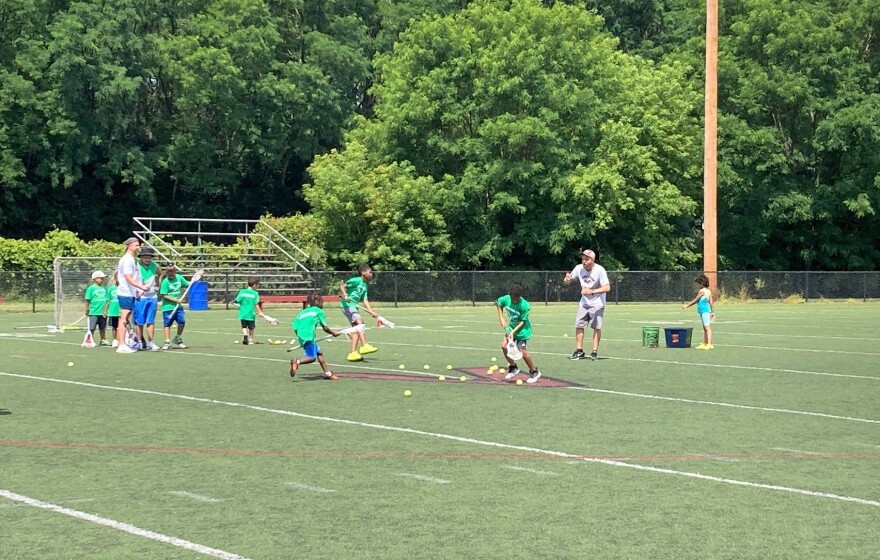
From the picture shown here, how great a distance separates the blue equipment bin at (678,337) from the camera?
79.5 ft

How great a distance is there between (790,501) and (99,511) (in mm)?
4633

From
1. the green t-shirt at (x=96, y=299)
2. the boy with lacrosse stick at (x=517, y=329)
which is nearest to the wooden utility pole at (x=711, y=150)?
the green t-shirt at (x=96, y=299)

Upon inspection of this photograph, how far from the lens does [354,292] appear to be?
20.8m

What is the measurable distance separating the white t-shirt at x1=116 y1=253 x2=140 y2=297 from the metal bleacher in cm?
2096

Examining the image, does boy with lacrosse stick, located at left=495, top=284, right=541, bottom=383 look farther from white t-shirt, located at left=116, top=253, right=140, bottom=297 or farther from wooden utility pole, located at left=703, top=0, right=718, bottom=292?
wooden utility pole, located at left=703, top=0, right=718, bottom=292

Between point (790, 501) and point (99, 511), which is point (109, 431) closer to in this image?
point (99, 511)

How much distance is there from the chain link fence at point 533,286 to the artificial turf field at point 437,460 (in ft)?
76.6

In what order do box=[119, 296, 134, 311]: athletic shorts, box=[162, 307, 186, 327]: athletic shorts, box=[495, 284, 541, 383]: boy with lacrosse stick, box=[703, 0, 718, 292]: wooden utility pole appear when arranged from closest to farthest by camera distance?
box=[495, 284, 541, 383]: boy with lacrosse stick → box=[119, 296, 134, 311]: athletic shorts → box=[162, 307, 186, 327]: athletic shorts → box=[703, 0, 718, 292]: wooden utility pole

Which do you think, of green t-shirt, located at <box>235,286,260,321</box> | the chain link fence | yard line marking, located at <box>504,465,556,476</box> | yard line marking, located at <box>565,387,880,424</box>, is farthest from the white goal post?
yard line marking, located at <box>504,465,556,476</box>

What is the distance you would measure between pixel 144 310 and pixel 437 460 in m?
13.4

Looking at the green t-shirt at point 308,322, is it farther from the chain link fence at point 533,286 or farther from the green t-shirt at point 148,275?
the chain link fence at point 533,286

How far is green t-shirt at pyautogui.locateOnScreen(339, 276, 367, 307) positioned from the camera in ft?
67.1

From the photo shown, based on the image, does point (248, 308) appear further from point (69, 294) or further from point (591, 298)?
point (69, 294)

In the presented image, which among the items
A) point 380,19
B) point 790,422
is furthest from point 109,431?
point 380,19
